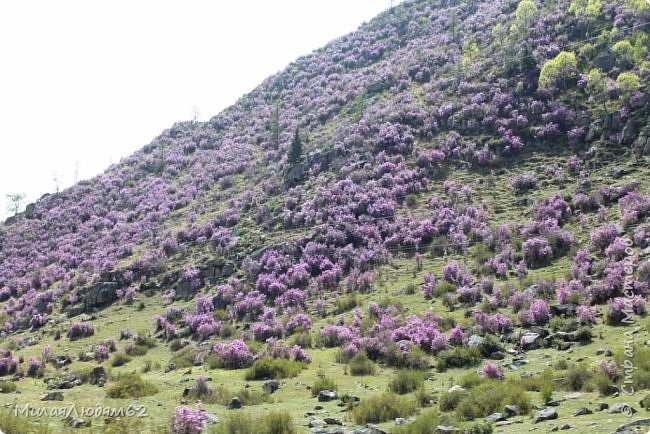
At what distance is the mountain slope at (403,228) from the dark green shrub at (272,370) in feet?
2.34

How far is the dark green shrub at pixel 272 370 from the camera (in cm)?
2352

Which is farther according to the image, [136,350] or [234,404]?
[136,350]

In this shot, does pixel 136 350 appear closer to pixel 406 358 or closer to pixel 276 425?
pixel 406 358

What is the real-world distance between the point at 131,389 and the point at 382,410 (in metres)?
10.5

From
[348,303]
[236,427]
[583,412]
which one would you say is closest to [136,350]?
[348,303]

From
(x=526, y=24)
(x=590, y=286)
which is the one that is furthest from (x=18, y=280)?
(x=526, y=24)

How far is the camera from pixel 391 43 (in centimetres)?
8544

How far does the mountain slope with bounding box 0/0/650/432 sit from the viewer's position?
966 inches

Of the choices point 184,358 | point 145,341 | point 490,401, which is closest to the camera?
point 490,401

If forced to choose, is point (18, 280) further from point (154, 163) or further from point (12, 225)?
point (154, 163)

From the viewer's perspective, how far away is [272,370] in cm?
2388

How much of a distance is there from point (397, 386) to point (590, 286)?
11.7 m

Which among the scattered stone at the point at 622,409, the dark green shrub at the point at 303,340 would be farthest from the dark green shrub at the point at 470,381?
the dark green shrub at the point at 303,340

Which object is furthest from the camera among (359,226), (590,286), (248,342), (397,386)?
(359,226)
